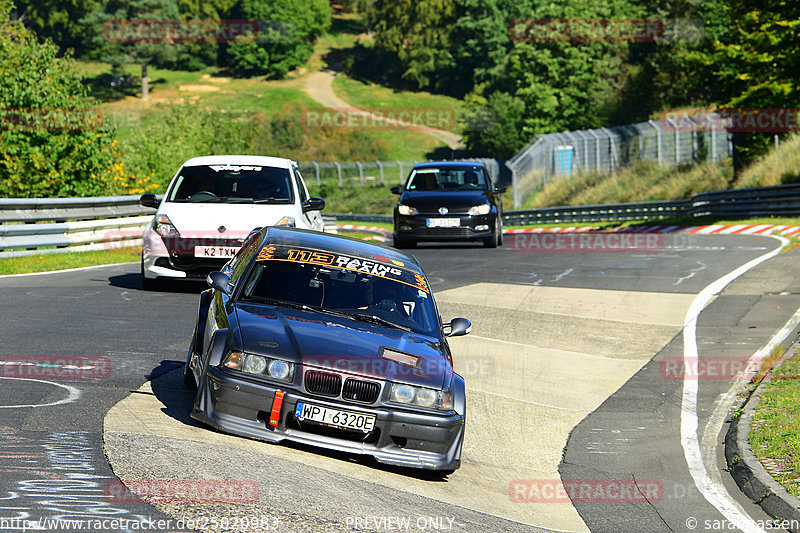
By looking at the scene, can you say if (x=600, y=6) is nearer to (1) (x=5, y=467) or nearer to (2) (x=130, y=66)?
(2) (x=130, y=66)

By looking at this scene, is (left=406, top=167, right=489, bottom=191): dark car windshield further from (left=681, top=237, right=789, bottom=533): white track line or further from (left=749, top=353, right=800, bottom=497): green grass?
(left=749, top=353, right=800, bottom=497): green grass

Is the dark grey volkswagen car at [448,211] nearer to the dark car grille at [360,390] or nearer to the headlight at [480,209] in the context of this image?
the headlight at [480,209]

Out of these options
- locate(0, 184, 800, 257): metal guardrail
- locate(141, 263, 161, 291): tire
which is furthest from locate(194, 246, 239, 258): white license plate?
locate(0, 184, 800, 257): metal guardrail

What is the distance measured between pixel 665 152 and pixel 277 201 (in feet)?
114

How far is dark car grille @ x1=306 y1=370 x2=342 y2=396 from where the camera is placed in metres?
6.97

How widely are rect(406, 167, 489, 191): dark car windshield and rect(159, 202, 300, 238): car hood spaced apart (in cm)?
859

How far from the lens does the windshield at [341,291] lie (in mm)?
7984

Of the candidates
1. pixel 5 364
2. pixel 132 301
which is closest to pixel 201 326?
pixel 5 364

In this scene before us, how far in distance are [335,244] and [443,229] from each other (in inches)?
518

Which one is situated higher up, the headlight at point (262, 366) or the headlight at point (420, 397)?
the headlight at point (262, 366)

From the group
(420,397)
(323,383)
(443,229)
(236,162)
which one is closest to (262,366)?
(323,383)

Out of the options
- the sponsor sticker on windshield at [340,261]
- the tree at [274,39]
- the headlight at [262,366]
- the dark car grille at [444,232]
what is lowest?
the tree at [274,39]

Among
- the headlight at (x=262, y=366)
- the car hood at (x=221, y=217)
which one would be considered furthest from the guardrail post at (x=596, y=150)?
the headlight at (x=262, y=366)

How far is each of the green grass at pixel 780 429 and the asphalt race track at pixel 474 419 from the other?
35 centimetres
